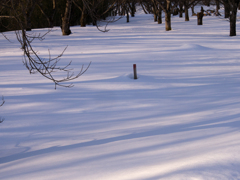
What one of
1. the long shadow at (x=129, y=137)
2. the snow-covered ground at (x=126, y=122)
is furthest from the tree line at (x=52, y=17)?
the long shadow at (x=129, y=137)

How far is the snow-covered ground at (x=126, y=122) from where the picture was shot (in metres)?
3.77

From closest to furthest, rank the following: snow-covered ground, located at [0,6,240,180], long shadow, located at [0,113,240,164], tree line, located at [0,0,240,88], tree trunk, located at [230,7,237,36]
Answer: tree line, located at [0,0,240,88]
snow-covered ground, located at [0,6,240,180]
long shadow, located at [0,113,240,164]
tree trunk, located at [230,7,237,36]

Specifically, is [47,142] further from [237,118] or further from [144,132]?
[237,118]

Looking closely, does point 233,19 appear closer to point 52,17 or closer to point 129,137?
point 52,17

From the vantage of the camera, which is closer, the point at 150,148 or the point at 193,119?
the point at 150,148

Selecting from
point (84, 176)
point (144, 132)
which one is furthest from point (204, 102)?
point (84, 176)

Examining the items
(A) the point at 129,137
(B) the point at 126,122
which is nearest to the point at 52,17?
(B) the point at 126,122

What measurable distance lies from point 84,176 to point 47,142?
1.50 meters

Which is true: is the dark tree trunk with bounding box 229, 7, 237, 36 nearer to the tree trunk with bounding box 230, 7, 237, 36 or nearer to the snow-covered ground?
the tree trunk with bounding box 230, 7, 237, 36

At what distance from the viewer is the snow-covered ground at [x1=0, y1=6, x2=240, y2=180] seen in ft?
12.4

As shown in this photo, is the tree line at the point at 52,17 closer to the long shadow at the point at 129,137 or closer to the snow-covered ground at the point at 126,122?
the snow-covered ground at the point at 126,122

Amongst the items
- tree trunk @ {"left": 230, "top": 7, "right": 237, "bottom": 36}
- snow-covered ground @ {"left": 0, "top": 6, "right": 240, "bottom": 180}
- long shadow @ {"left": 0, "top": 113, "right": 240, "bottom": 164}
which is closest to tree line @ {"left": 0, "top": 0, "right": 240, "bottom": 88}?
tree trunk @ {"left": 230, "top": 7, "right": 237, "bottom": 36}

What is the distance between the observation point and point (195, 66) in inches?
379

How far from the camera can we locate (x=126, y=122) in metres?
5.59
